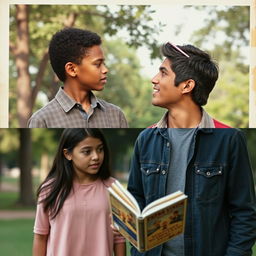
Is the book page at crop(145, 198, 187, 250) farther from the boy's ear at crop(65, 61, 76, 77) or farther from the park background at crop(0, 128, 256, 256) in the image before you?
the boy's ear at crop(65, 61, 76, 77)

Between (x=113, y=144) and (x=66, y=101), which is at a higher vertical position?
(x=66, y=101)

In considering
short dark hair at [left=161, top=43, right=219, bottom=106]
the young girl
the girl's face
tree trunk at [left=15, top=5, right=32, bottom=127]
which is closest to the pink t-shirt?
the young girl

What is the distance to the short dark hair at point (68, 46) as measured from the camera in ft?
9.53

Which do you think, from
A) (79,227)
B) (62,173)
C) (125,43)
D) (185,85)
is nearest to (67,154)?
(62,173)

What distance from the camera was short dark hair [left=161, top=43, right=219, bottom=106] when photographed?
2791 mm

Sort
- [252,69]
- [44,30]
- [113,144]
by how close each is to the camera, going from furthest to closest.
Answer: [44,30]
[252,69]
[113,144]

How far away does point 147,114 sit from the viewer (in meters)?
3.51

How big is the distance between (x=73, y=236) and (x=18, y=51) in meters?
1.54

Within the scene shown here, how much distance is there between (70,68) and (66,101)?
0.66ft

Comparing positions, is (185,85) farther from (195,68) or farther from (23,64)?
(23,64)

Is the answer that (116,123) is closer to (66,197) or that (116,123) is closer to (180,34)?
(66,197)

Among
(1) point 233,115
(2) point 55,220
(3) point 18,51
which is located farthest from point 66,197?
(1) point 233,115

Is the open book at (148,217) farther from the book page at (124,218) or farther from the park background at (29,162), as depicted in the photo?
the park background at (29,162)

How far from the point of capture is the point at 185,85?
2809 mm
